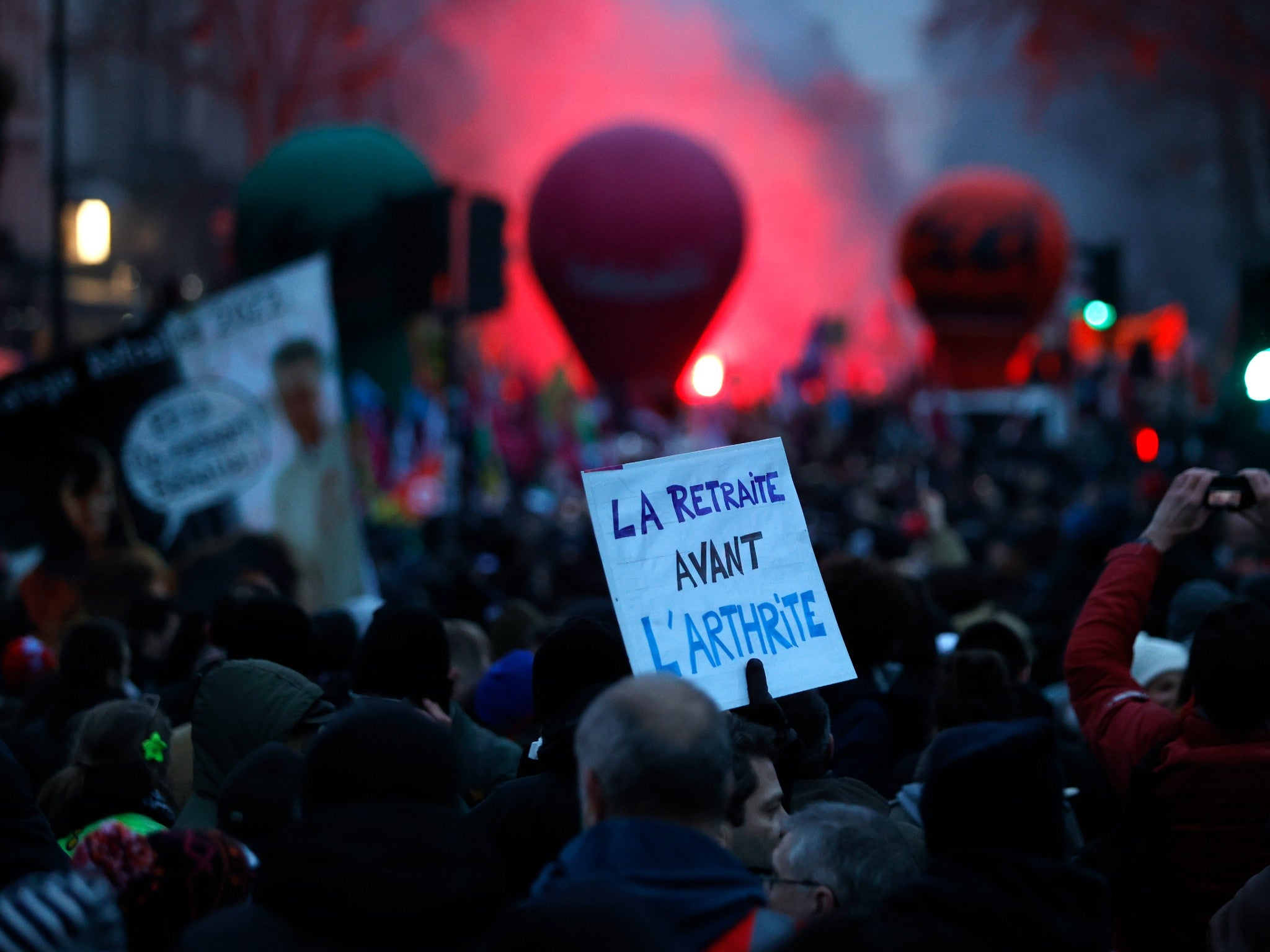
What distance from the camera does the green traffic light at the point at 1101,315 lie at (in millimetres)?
14102

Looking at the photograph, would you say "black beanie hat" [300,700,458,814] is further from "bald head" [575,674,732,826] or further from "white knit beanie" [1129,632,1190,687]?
"white knit beanie" [1129,632,1190,687]

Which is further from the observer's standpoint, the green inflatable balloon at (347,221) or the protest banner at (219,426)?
the green inflatable balloon at (347,221)

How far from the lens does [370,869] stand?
7.74ft

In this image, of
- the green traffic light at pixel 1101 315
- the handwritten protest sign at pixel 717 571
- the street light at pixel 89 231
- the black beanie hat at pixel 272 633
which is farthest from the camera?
the street light at pixel 89 231

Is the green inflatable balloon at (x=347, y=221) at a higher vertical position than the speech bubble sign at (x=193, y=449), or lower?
higher

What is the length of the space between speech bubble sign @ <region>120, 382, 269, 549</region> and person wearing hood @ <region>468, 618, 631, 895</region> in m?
5.54

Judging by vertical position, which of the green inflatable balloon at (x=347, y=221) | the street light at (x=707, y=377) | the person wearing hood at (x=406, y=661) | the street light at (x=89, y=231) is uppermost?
the street light at (x=89, y=231)

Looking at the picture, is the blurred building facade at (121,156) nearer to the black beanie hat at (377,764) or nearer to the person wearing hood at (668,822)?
the black beanie hat at (377,764)

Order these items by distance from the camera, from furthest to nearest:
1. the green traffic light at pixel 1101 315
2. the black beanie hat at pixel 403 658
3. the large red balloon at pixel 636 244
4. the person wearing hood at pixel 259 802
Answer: the large red balloon at pixel 636 244 < the green traffic light at pixel 1101 315 < the black beanie hat at pixel 403 658 < the person wearing hood at pixel 259 802

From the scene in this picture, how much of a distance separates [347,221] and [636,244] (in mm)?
6479

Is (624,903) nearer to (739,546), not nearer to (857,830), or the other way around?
(857,830)

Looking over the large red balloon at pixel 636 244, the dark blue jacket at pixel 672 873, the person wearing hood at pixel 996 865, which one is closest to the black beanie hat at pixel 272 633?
the dark blue jacket at pixel 672 873

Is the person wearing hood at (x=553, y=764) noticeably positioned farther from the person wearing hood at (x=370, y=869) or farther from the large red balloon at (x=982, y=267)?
the large red balloon at (x=982, y=267)

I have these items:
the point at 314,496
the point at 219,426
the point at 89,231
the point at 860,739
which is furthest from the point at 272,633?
the point at 89,231
